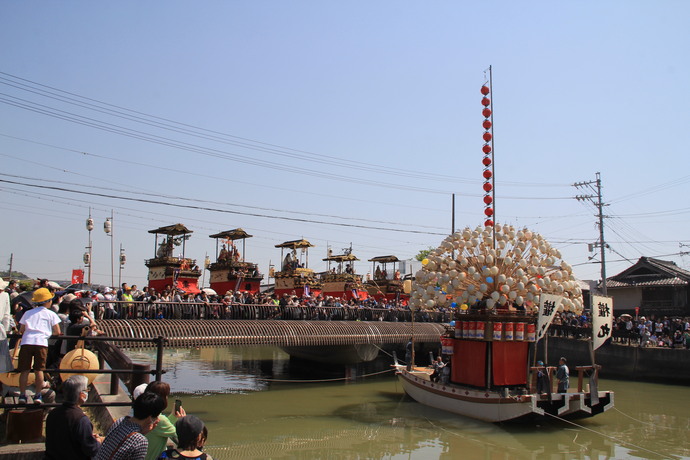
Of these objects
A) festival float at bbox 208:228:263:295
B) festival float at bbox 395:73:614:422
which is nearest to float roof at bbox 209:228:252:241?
festival float at bbox 208:228:263:295

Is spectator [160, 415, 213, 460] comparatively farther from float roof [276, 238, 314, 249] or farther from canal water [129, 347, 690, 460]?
float roof [276, 238, 314, 249]

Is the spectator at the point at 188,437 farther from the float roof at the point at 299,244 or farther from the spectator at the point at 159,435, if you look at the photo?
the float roof at the point at 299,244

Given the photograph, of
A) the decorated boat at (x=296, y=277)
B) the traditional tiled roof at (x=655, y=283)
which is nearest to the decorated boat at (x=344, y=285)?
the decorated boat at (x=296, y=277)

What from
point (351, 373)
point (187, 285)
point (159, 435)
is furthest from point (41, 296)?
point (187, 285)

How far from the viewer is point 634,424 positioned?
18453 mm

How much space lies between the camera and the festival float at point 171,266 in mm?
35875

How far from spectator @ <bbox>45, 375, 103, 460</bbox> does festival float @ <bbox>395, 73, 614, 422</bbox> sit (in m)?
13.5

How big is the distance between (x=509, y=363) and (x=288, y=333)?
8939 millimetres

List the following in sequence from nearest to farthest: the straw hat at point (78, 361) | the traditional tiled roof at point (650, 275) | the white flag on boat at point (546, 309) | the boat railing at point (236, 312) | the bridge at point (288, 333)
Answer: the straw hat at point (78, 361), the white flag on boat at point (546, 309), the bridge at point (288, 333), the boat railing at point (236, 312), the traditional tiled roof at point (650, 275)

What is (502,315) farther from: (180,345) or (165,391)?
(165,391)

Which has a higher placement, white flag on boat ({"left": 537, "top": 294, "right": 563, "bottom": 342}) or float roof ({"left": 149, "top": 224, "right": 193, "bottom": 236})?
float roof ({"left": 149, "top": 224, "right": 193, "bottom": 236})

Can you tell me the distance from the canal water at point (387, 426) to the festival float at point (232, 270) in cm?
1228

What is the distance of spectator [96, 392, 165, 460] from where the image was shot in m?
4.50

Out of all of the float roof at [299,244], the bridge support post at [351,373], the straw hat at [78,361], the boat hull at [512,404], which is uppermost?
the float roof at [299,244]
